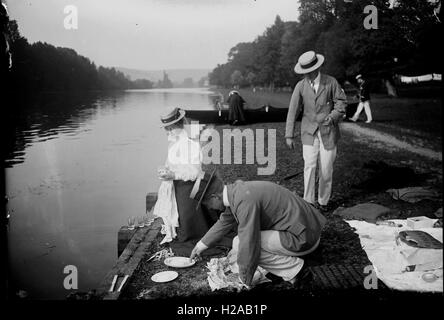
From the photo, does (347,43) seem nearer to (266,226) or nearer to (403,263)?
(403,263)

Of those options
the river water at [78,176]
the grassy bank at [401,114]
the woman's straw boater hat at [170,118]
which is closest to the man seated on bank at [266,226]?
the woman's straw boater hat at [170,118]

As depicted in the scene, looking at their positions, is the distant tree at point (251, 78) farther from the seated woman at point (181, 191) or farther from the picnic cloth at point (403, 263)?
the picnic cloth at point (403, 263)

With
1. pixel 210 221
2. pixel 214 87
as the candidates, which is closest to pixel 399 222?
pixel 210 221

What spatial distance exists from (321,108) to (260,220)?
219cm

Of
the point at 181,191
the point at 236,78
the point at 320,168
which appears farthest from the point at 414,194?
the point at 236,78

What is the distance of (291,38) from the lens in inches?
222

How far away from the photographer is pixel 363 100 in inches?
251

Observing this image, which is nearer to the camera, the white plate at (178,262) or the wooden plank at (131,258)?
the wooden plank at (131,258)

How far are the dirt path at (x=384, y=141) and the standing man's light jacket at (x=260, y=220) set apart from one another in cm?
293

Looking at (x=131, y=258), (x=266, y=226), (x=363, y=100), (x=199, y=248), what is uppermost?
(x=363, y=100)

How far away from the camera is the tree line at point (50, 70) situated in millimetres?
4422

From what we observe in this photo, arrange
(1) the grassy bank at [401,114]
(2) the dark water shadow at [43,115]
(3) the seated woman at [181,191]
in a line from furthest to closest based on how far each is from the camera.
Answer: (1) the grassy bank at [401,114], (2) the dark water shadow at [43,115], (3) the seated woman at [181,191]

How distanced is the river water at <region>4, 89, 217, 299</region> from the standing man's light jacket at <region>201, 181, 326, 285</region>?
2207 millimetres
